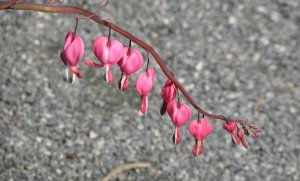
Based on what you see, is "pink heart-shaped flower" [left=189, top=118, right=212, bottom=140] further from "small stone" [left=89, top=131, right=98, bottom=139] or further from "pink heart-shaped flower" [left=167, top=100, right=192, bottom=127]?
"small stone" [left=89, top=131, right=98, bottom=139]

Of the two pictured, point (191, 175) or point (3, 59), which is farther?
point (3, 59)

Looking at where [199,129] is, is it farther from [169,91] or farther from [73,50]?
[73,50]

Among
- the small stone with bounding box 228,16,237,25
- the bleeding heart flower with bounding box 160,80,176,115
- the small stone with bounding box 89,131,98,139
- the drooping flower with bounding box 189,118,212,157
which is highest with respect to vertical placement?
the small stone with bounding box 228,16,237,25

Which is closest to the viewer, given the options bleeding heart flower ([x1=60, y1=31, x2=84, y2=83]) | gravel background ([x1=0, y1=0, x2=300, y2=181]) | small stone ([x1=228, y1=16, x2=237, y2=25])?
bleeding heart flower ([x1=60, y1=31, x2=84, y2=83])

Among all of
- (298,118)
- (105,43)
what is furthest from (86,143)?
(105,43)

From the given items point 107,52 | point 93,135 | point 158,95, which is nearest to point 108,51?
point 107,52

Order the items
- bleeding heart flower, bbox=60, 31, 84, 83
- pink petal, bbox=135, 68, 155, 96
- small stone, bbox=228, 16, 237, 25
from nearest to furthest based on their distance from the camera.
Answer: bleeding heart flower, bbox=60, 31, 84, 83 < pink petal, bbox=135, 68, 155, 96 < small stone, bbox=228, 16, 237, 25

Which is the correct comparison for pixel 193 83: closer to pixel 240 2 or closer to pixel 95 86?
pixel 95 86

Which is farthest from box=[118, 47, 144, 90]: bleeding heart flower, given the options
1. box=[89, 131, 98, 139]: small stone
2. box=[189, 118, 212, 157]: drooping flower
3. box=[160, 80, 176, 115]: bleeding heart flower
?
box=[89, 131, 98, 139]: small stone

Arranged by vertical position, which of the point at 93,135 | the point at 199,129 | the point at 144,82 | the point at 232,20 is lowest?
the point at 93,135
